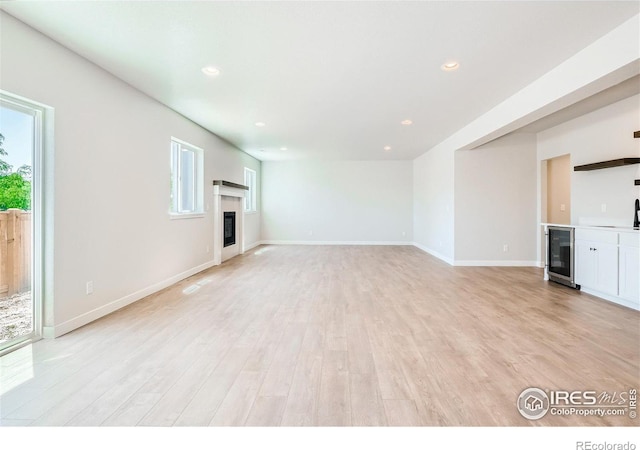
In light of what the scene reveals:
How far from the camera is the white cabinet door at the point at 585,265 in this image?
4277 millimetres

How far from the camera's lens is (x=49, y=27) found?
2.62 metres

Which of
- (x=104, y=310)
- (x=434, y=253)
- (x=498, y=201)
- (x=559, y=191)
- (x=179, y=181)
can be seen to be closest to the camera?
(x=104, y=310)

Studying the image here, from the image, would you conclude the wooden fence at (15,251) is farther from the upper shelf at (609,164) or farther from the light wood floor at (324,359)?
the upper shelf at (609,164)

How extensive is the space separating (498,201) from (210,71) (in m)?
5.85

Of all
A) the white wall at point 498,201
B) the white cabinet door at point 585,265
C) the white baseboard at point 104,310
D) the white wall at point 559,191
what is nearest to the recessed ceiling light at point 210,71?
the white baseboard at point 104,310

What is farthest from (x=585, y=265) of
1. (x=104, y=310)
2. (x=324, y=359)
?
(x=104, y=310)

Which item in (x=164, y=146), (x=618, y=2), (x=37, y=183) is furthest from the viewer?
(x=164, y=146)

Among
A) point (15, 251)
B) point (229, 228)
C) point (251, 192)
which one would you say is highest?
point (251, 192)

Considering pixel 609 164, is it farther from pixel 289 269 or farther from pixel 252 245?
pixel 252 245

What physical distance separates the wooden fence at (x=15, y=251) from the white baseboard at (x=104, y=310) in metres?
0.44

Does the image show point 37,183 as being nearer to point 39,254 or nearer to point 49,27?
point 39,254

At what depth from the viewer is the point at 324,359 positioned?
244 cm

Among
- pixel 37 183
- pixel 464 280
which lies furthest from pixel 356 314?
pixel 37 183

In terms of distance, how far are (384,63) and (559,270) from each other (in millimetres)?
4140
